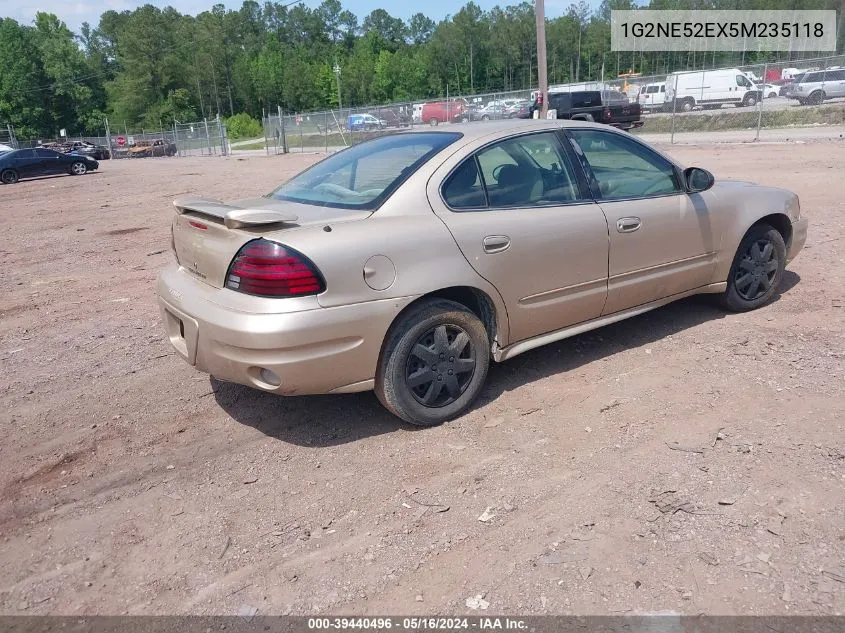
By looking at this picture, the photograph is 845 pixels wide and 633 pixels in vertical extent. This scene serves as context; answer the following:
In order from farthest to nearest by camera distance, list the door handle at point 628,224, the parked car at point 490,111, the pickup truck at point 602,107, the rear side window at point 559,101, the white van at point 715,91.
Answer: the white van at point 715,91 < the parked car at point 490,111 < the rear side window at point 559,101 < the pickup truck at point 602,107 < the door handle at point 628,224

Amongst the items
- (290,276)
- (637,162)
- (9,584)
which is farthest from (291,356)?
(637,162)

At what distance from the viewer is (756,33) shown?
2363 inches

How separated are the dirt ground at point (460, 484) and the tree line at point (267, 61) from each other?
7978cm

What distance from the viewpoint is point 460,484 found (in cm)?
317

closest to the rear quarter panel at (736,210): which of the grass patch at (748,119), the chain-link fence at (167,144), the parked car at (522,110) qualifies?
the parked car at (522,110)

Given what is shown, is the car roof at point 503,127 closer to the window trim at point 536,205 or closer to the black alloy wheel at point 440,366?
the window trim at point 536,205

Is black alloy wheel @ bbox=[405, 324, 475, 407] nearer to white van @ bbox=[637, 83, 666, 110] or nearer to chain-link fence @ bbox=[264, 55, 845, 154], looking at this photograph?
chain-link fence @ bbox=[264, 55, 845, 154]

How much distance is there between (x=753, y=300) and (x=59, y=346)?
17.8 ft

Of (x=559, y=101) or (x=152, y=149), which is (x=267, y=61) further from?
(x=559, y=101)

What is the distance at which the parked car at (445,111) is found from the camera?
32.6 m

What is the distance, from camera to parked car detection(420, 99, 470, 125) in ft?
107

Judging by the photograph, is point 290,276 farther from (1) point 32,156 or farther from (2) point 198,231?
(1) point 32,156

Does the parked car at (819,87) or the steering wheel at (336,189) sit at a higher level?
the parked car at (819,87)

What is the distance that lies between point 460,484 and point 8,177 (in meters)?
30.2
